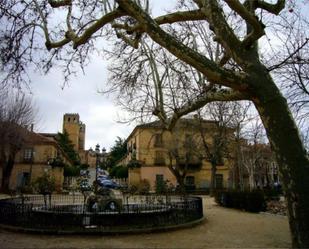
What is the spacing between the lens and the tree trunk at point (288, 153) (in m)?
6.27

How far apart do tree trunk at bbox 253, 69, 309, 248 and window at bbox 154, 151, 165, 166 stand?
4587cm

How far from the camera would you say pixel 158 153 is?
53.0m

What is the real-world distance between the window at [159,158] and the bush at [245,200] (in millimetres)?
28465

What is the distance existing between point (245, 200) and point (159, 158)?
32.1m

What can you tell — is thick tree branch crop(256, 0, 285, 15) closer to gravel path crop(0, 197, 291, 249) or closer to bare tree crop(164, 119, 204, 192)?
gravel path crop(0, 197, 291, 249)

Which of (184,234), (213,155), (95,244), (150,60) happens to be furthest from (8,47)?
(213,155)

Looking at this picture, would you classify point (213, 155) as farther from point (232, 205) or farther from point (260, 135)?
point (232, 205)

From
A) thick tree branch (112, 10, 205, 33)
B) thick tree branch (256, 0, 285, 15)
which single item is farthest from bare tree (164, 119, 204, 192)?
thick tree branch (256, 0, 285, 15)

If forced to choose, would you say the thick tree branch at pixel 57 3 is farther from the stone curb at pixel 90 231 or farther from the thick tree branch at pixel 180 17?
the stone curb at pixel 90 231

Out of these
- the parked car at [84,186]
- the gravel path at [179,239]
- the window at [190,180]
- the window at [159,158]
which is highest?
the window at [159,158]

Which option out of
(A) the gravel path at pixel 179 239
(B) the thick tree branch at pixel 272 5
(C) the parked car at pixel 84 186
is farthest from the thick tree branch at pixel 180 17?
(C) the parked car at pixel 84 186

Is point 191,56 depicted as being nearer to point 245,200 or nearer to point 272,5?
point 272,5

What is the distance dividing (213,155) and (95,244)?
24.3m

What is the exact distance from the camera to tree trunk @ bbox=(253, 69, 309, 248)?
6.27 m
